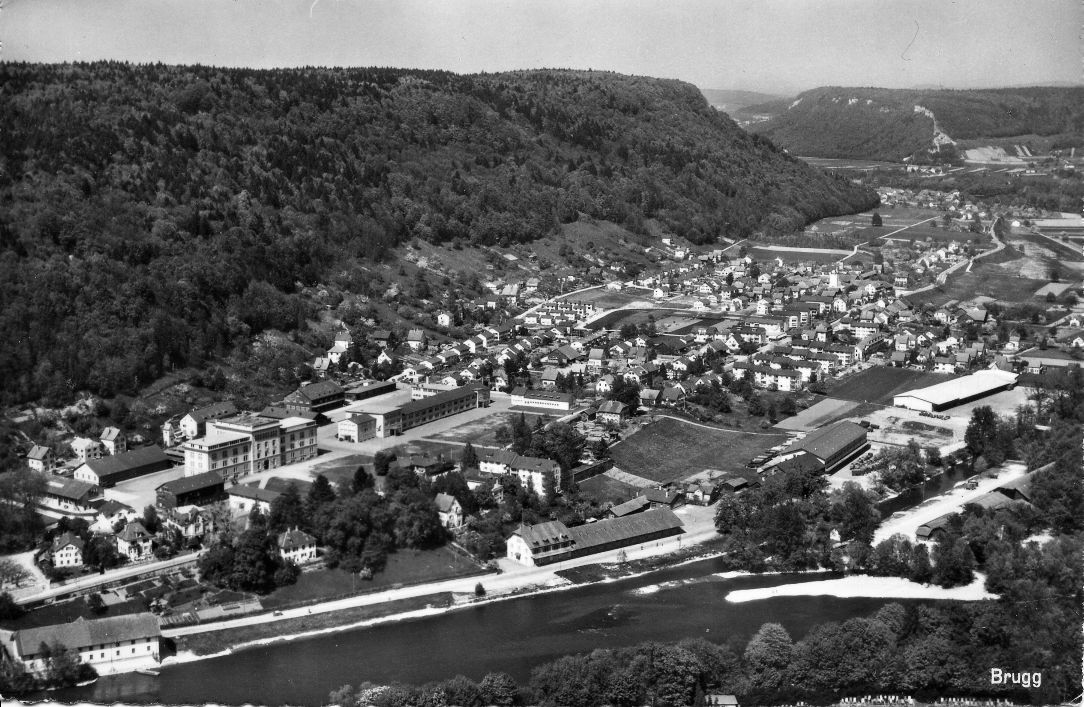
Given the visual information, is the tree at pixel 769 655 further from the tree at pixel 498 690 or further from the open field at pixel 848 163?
the open field at pixel 848 163

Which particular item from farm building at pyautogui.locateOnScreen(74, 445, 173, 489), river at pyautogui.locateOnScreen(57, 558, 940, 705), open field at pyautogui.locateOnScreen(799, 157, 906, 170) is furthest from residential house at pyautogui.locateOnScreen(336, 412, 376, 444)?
open field at pyautogui.locateOnScreen(799, 157, 906, 170)

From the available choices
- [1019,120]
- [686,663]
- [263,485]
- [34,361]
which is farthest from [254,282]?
[1019,120]

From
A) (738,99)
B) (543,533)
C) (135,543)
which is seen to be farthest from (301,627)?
(738,99)

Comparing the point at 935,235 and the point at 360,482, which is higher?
the point at 935,235

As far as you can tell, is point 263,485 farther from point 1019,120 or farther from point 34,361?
point 1019,120

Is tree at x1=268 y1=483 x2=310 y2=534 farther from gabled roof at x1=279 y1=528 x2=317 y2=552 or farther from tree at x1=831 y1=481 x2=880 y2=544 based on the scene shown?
tree at x1=831 y1=481 x2=880 y2=544

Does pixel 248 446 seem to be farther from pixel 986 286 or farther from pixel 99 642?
pixel 986 286
